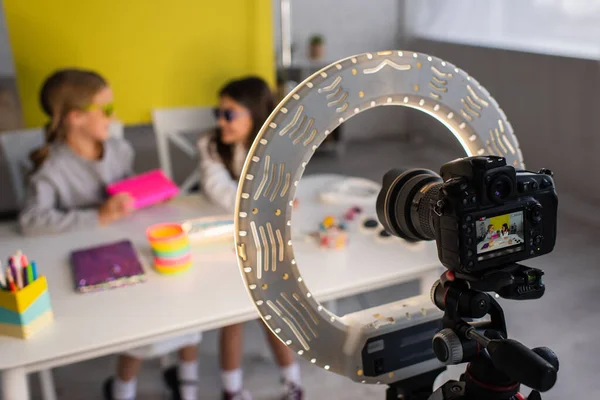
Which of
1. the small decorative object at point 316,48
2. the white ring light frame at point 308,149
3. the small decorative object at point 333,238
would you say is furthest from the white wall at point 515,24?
the white ring light frame at point 308,149

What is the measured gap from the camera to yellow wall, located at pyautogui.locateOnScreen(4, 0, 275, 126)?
8.14 feet

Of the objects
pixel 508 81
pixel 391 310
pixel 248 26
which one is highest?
pixel 248 26

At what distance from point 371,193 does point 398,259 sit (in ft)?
1.54

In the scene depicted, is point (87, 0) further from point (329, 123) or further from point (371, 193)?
point (329, 123)

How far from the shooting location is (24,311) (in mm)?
1150

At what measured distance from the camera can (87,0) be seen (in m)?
2.48

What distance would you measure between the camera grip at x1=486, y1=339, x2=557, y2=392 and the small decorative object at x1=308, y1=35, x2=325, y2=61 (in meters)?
4.27

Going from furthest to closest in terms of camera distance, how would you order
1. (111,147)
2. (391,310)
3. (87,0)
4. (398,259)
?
(87,0) < (111,147) < (398,259) < (391,310)

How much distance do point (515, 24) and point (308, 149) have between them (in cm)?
390

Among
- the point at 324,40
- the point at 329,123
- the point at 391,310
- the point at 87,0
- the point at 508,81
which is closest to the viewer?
the point at 329,123

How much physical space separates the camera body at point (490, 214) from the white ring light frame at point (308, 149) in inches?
4.6

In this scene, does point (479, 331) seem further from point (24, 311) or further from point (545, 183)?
point (24, 311)

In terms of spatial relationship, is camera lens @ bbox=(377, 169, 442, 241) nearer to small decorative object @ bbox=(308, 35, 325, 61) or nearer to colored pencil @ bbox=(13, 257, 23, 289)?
colored pencil @ bbox=(13, 257, 23, 289)

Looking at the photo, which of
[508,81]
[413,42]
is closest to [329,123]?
[508,81]
